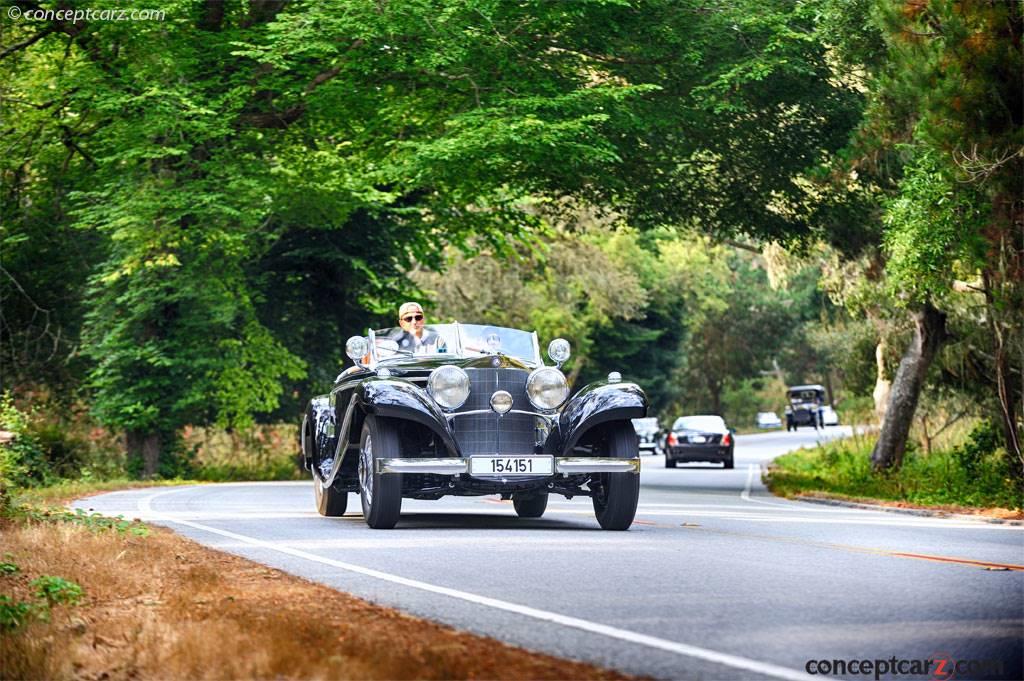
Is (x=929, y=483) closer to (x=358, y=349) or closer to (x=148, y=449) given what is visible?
(x=358, y=349)

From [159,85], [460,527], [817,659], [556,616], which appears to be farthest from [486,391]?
[159,85]

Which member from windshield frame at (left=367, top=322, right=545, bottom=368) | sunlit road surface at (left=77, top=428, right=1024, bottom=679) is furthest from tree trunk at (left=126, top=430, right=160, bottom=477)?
windshield frame at (left=367, top=322, right=545, bottom=368)

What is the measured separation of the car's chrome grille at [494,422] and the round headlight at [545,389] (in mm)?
117

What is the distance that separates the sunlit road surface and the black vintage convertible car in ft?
1.43

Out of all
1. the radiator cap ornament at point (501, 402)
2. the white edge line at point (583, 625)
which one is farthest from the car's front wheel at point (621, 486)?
the white edge line at point (583, 625)

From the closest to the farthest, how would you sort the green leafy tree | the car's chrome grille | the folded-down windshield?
the car's chrome grille, the folded-down windshield, the green leafy tree

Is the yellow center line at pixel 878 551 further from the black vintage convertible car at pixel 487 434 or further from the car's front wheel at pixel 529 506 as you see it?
the car's front wheel at pixel 529 506

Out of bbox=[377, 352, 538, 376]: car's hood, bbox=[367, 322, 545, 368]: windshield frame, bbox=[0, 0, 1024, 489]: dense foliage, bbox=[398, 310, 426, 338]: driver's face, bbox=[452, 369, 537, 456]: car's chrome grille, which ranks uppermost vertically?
bbox=[0, 0, 1024, 489]: dense foliage

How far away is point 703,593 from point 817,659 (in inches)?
93.9

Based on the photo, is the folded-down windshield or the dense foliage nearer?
the folded-down windshield

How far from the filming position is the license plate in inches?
528

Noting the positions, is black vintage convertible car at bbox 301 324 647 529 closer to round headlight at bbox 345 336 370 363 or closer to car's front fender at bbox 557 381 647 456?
car's front fender at bbox 557 381 647 456

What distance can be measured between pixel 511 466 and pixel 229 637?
6.77m

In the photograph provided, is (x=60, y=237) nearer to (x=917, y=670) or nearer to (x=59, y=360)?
(x=59, y=360)
